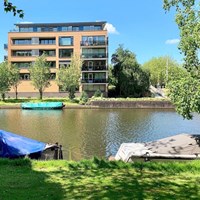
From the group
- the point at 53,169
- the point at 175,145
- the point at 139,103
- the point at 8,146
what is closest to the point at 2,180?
the point at 53,169

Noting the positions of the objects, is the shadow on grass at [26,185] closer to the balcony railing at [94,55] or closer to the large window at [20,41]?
the balcony railing at [94,55]

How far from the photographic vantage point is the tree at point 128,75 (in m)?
72.1

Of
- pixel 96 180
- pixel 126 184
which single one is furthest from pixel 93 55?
pixel 126 184

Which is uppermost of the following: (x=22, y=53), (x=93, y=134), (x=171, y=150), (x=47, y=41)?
(x=47, y=41)

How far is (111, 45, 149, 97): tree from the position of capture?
7212cm

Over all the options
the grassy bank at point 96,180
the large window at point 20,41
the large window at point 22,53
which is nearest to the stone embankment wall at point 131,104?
the large window at point 22,53

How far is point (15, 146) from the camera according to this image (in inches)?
594

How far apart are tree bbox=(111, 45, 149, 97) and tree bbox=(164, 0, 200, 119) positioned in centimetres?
5715

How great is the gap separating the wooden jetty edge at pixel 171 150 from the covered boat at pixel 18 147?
14.2 feet

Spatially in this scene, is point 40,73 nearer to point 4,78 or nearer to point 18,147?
point 4,78

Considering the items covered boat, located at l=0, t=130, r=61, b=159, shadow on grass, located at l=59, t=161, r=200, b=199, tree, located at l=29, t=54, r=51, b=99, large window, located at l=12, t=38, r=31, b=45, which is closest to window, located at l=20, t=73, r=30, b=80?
large window, located at l=12, t=38, r=31, b=45

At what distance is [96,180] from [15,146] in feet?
26.1

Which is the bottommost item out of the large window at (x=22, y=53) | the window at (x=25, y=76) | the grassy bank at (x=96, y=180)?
the grassy bank at (x=96, y=180)

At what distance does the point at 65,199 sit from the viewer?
6566 millimetres
